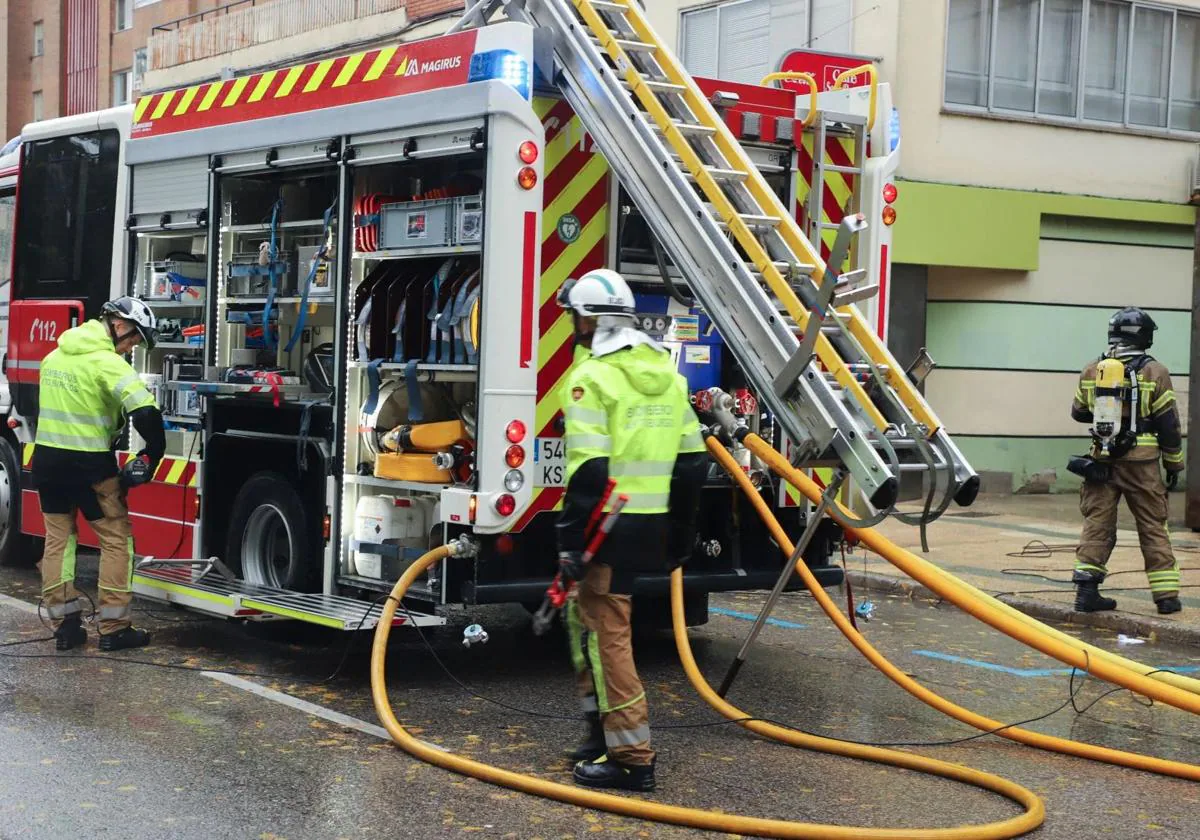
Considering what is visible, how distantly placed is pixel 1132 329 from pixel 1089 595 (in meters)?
1.74

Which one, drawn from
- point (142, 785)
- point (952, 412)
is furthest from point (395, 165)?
point (952, 412)

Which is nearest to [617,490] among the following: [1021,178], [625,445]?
[625,445]

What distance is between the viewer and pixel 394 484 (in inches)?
306

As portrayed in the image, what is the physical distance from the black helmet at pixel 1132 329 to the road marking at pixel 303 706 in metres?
5.79

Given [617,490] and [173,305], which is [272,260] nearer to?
[173,305]

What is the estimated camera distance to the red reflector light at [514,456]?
7.19 metres

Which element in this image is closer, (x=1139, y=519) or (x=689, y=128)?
(x=689, y=128)

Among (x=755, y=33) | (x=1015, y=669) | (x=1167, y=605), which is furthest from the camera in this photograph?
(x=755, y=33)

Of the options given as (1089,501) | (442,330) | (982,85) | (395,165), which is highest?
(982,85)

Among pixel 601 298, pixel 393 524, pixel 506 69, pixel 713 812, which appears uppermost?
pixel 506 69

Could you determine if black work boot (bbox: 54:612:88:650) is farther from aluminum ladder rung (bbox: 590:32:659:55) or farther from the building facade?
the building facade

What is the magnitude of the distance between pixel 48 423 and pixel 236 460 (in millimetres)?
1012

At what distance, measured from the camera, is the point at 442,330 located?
7637mm

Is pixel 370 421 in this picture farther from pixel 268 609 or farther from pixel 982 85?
pixel 982 85
